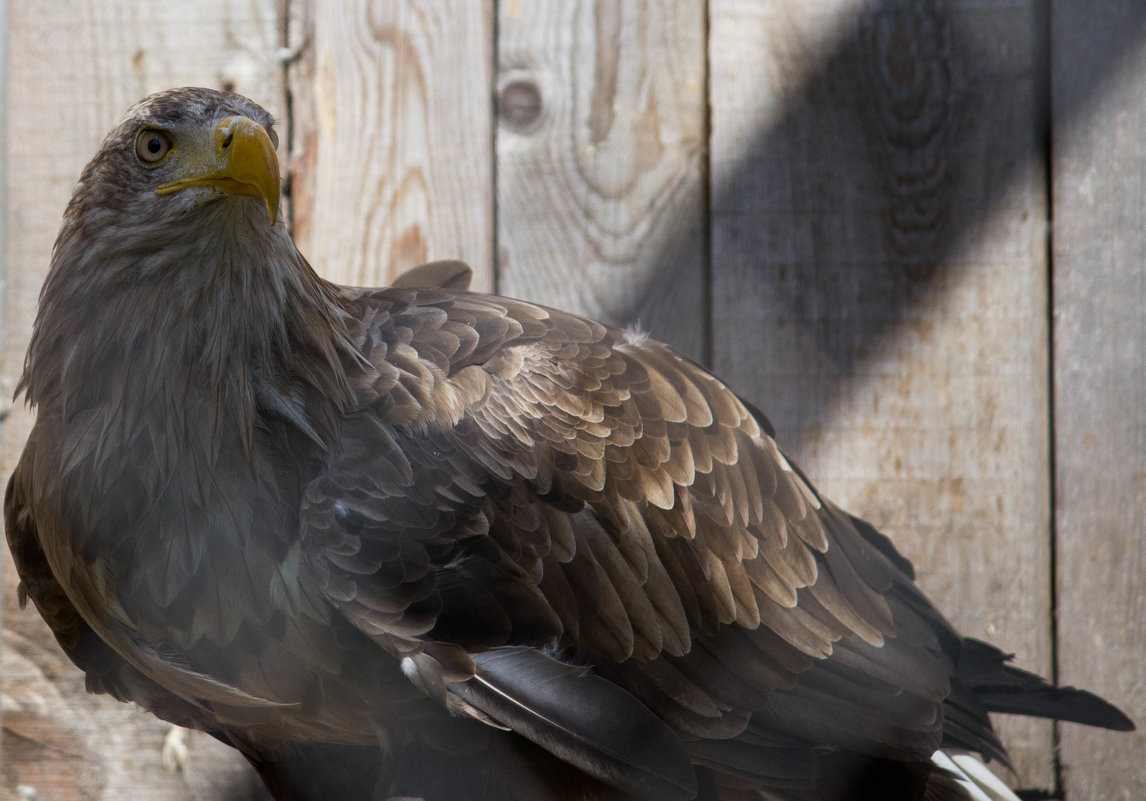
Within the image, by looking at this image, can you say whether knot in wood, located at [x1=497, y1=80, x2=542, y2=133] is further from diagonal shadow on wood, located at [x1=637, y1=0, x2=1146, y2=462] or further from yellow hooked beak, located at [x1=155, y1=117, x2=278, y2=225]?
yellow hooked beak, located at [x1=155, y1=117, x2=278, y2=225]

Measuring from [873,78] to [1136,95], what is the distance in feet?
1.73

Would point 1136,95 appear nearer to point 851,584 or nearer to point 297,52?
point 851,584

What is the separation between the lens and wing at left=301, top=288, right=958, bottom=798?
58.2 inches

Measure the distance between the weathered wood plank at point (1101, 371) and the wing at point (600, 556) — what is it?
1.37 ft

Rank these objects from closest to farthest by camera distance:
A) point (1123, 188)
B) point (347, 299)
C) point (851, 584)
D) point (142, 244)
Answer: point (142, 244) → point (347, 299) → point (851, 584) → point (1123, 188)

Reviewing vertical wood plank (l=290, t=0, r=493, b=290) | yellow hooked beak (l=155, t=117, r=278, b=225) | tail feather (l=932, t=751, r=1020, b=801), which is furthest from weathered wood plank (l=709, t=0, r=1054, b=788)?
yellow hooked beak (l=155, t=117, r=278, b=225)

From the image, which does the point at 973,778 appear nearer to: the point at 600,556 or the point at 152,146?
the point at 600,556

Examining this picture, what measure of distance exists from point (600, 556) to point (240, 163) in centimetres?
77

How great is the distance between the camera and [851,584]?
6.59ft

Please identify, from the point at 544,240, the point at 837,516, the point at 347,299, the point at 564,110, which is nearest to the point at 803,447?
the point at 837,516

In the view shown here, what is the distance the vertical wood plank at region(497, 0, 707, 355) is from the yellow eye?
0.94 meters

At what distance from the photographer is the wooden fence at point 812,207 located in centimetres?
224

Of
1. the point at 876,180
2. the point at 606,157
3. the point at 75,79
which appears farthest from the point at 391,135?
the point at 876,180

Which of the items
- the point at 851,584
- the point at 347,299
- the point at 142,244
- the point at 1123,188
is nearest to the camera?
the point at 142,244
